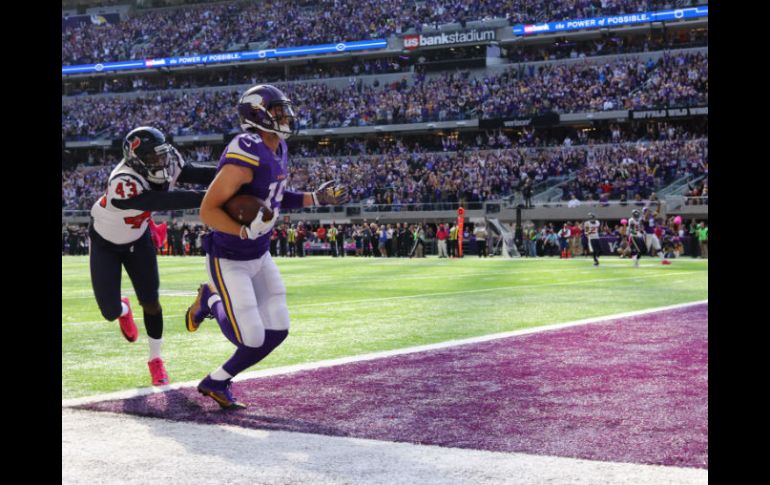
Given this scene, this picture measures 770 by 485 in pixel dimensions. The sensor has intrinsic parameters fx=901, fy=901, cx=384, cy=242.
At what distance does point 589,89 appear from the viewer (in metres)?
47.7

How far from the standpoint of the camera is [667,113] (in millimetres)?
43844

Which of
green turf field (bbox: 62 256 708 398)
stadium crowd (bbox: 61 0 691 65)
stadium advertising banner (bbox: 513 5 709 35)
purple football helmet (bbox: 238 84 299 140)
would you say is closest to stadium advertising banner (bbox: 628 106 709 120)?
stadium advertising banner (bbox: 513 5 709 35)

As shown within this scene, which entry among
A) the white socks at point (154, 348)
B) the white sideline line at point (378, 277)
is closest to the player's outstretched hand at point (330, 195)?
the white socks at point (154, 348)

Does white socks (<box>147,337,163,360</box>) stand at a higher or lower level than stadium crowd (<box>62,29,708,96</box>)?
lower

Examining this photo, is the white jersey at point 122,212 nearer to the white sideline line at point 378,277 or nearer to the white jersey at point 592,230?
the white sideline line at point 378,277

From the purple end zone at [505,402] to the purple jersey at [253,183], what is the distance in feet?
3.30

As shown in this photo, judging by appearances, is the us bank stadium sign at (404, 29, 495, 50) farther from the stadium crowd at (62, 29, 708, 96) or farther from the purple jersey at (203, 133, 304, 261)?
the purple jersey at (203, 133, 304, 261)

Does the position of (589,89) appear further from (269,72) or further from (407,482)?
(407,482)

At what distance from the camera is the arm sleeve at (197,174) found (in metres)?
6.66

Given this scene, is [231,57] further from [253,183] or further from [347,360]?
[253,183]

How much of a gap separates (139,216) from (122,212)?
139 mm

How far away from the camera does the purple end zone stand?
4801mm

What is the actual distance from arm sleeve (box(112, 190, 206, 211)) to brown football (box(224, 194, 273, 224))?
65 centimetres

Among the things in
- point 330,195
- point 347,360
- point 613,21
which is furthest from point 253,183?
point 613,21
